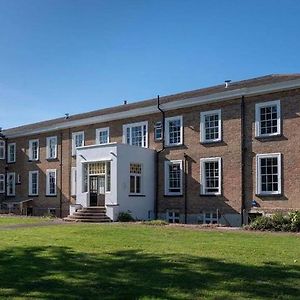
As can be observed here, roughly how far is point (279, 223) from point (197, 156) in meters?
8.69

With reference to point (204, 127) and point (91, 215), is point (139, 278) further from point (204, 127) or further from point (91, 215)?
point (91, 215)

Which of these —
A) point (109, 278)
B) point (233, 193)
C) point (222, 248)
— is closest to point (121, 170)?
point (233, 193)

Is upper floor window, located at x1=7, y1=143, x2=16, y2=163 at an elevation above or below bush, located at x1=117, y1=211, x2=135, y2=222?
above

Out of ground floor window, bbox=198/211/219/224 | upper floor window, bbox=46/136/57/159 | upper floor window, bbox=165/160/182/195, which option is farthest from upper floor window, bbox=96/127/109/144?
ground floor window, bbox=198/211/219/224

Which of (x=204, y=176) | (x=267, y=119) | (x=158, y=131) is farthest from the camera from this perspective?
(x=158, y=131)

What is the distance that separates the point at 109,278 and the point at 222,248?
5.46 metres

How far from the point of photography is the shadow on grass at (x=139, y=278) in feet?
26.8

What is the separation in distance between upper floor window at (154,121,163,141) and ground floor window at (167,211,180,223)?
474 centimetres

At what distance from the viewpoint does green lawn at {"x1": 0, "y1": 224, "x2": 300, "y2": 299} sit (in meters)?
Answer: 8.27

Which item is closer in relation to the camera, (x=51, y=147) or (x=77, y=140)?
(x=77, y=140)

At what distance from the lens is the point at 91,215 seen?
97.3 feet

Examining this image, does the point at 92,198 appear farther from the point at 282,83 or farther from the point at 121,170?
the point at 282,83

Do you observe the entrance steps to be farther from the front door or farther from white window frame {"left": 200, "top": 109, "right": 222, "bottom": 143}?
white window frame {"left": 200, "top": 109, "right": 222, "bottom": 143}

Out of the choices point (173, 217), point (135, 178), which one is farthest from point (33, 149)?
point (173, 217)
